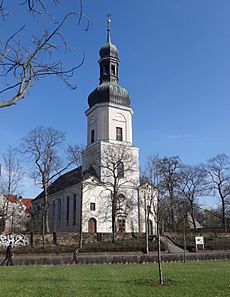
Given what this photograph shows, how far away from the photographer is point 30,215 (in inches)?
2719

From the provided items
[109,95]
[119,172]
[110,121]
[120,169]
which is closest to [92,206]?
[119,172]

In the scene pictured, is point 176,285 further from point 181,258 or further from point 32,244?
point 32,244

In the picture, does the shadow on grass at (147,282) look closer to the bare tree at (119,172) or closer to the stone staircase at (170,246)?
the stone staircase at (170,246)

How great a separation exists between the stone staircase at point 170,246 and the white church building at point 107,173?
625 centimetres

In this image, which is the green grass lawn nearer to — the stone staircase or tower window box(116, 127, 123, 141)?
the stone staircase

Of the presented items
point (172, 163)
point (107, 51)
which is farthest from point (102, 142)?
point (107, 51)

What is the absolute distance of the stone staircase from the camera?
130 feet

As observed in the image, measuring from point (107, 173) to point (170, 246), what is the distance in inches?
607

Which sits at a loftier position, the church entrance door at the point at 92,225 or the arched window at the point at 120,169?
the arched window at the point at 120,169

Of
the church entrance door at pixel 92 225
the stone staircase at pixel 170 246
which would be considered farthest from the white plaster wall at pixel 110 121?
the stone staircase at pixel 170 246

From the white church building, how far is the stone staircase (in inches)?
246

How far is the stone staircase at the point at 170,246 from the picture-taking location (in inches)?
1556

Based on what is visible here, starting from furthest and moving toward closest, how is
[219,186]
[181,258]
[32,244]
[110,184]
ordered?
1. [219,186]
2. [110,184]
3. [32,244]
4. [181,258]

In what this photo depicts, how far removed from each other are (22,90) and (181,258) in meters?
25.2
